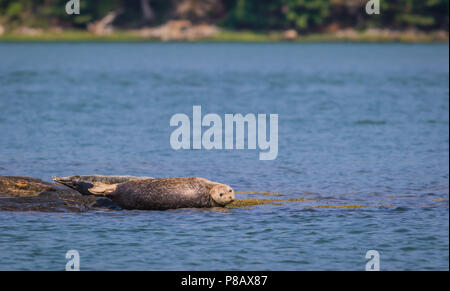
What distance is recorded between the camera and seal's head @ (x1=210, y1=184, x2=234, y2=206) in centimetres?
2053

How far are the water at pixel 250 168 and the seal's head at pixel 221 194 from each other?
1.04 feet

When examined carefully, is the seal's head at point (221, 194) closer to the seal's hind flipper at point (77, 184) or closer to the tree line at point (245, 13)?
the seal's hind flipper at point (77, 184)

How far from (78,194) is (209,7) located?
112 meters

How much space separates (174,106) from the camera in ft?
173

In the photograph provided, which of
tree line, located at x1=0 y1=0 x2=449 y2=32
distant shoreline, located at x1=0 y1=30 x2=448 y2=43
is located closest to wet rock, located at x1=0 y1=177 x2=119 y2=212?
tree line, located at x1=0 y1=0 x2=449 y2=32

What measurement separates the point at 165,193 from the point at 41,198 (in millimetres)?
3031

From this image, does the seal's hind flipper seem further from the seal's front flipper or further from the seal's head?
the seal's head

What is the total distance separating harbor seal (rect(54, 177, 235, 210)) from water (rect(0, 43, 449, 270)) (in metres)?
0.26

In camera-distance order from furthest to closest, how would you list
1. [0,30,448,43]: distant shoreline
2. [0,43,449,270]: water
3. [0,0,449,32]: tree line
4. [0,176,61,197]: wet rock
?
[0,30,448,43]: distant shoreline < [0,0,449,32]: tree line < [0,176,61,197]: wet rock < [0,43,449,270]: water

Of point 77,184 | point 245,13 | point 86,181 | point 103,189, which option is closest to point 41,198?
point 77,184

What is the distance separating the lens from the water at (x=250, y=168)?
17969mm

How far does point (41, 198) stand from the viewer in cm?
2075

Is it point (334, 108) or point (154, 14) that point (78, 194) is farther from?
point (154, 14)
